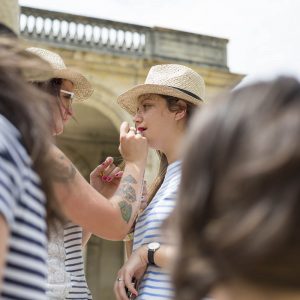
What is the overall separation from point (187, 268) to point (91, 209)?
116 cm

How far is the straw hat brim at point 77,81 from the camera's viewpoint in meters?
2.89

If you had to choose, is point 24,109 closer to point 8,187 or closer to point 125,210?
point 8,187

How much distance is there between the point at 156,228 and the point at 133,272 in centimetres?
23

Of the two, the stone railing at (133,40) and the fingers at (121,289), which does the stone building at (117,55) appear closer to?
the stone railing at (133,40)

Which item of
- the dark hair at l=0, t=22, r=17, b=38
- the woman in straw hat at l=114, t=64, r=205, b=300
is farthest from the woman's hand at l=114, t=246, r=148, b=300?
the dark hair at l=0, t=22, r=17, b=38

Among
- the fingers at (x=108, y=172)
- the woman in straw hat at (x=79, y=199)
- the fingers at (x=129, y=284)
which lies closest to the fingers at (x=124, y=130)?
the woman in straw hat at (x=79, y=199)

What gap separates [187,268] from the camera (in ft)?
3.15

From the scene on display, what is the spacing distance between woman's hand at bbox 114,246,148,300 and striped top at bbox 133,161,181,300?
32 millimetres

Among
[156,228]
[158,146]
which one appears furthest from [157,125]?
[156,228]

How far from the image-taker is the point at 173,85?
3131 millimetres

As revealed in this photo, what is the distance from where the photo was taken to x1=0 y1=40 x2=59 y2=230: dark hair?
132cm

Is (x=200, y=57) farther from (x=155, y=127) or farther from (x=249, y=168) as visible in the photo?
(x=249, y=168)

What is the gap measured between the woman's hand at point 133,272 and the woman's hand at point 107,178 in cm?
52

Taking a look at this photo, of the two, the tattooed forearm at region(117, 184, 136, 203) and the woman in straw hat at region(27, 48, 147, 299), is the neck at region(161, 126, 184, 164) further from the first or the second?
the tattooed forearm at region(117, 184, 136, 203)
